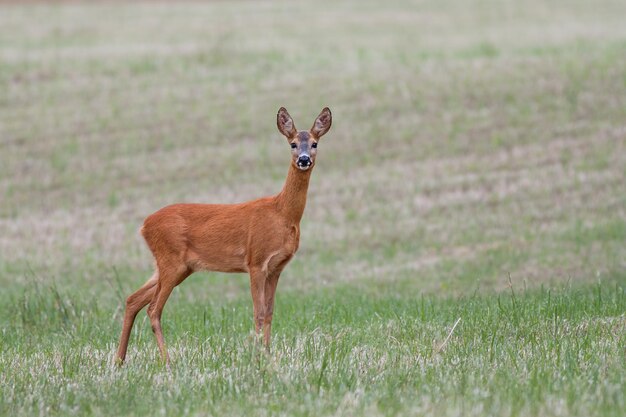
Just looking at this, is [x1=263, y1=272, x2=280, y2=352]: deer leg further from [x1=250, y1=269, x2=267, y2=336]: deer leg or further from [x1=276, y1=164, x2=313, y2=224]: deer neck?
[x1=276, y1=164, x2=313, y2=224]: deer neck

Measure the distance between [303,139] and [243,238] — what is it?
2.82 ft

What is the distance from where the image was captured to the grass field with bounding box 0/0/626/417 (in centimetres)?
712

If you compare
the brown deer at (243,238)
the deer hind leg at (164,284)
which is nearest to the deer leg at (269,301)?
the brown deer at (243,238)

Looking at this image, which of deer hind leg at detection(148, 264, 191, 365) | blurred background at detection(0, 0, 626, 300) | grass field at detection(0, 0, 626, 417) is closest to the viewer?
grass field at detection(0, 0, 626, 417)

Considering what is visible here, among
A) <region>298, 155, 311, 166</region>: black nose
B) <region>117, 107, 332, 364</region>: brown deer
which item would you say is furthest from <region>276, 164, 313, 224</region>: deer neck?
<region>298, 155, 311, 166</region>: black nose

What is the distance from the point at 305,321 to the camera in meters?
9.95

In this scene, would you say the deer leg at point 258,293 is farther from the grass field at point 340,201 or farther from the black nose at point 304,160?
the black nose at point 304,160

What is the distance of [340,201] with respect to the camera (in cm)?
1978

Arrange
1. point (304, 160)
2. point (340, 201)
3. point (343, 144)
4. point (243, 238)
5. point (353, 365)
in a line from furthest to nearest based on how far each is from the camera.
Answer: point (343, 144), point (340, 201), point (243, 238), point (304, 160), point (353, 365)

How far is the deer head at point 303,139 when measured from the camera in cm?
816

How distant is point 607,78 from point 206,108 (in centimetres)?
871

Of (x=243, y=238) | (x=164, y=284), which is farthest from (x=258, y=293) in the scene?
(x=164, y=284)

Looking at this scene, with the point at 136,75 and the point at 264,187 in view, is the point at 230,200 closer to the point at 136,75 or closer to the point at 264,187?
the point at 264,187

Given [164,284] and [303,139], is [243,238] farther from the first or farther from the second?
[303,139]
